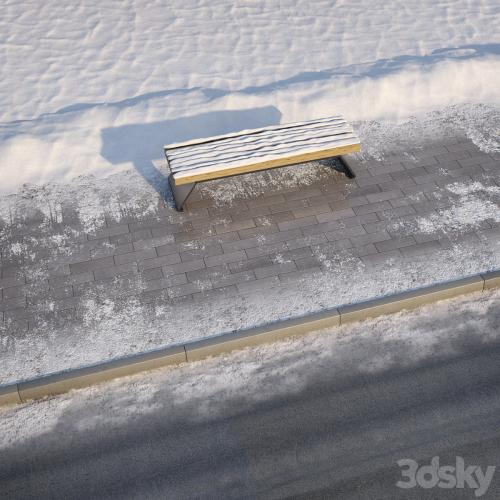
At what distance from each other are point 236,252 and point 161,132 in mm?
2727

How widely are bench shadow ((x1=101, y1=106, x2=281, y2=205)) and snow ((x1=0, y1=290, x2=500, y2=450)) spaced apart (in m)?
3.22

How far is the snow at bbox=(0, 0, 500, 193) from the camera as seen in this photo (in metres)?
9.74

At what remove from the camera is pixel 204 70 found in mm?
11289

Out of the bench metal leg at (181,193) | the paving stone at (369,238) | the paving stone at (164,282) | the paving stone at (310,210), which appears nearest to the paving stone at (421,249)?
the paving stone at (369,238)

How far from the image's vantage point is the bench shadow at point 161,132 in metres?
9.44

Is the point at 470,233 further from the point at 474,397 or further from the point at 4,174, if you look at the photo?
the point at 4,174

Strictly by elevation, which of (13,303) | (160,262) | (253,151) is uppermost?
(253,151)

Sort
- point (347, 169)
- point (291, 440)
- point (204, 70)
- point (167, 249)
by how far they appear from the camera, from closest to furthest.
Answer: point (291, 440), point (167, 249), point (347, 169), point (204, 70)

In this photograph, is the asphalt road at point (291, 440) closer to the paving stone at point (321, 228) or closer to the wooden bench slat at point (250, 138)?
the paving stone at point (321, 228)

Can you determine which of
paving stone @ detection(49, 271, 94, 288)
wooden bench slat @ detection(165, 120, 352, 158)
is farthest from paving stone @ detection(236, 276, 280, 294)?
wooden bench slat @ detection(165, 120, 352, 158)

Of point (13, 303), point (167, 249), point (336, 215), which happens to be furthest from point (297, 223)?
point (13, 303)

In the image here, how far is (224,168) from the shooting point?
27.2 ft

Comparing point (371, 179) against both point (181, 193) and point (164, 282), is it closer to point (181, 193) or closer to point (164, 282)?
point (181, 193)

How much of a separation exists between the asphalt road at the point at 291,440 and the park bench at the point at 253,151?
8.82 feet
